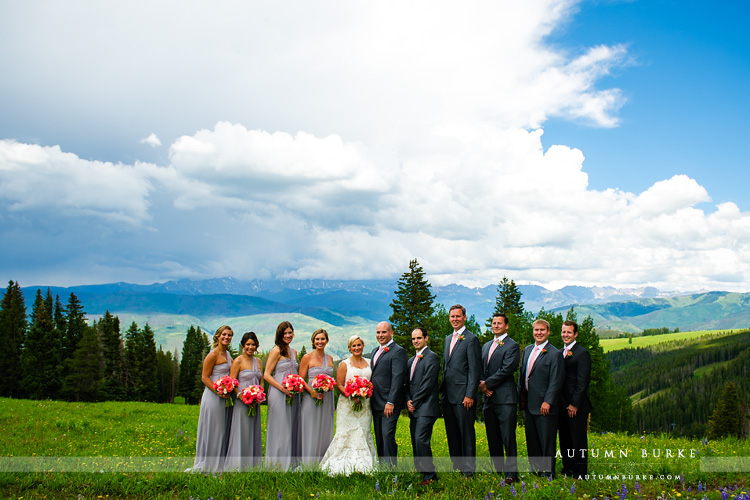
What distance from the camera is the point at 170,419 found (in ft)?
→ 69.5

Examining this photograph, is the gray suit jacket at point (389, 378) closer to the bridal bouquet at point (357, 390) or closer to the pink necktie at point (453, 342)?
the bridal bouquet at point (357, 390)

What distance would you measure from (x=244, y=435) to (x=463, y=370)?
507cm

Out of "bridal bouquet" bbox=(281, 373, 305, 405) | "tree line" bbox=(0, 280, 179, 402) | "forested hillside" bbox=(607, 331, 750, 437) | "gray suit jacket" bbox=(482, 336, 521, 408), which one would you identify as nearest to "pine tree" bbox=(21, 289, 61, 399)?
"tree line" bbox=(0, 280, 179, 402)

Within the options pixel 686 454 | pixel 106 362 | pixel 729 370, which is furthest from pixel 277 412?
pixel 729 370

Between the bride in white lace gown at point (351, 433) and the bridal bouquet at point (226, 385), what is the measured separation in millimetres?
2306

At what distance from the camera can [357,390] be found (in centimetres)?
1016

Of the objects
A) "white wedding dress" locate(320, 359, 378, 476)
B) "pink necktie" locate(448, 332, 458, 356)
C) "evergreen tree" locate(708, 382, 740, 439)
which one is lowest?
"evergreen tree" locate(708, 382, 740, 439)

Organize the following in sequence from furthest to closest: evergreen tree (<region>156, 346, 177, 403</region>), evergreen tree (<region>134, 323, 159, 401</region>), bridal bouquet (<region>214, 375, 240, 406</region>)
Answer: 1. evergreen tree (<region>156, 346, 177, 403</region>)
2. evergreen tree (<region>134, 323, 159, 401</region>)
3. bridal bouquet (<region>214, 375, 240, 406</region>)

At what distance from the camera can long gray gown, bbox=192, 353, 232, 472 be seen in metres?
10.8

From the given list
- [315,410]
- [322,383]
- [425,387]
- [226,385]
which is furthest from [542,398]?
[226,385]

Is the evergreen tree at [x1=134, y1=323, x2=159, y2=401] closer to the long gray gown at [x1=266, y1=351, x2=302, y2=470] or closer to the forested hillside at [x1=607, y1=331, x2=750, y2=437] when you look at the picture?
the long gray gown at [x1=266, y1=351, x2=302, y2=470]

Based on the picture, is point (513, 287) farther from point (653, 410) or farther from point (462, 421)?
point (653, 410)

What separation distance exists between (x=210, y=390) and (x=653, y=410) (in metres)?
Answer: 169

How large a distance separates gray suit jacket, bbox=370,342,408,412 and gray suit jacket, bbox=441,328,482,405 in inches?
36.6
